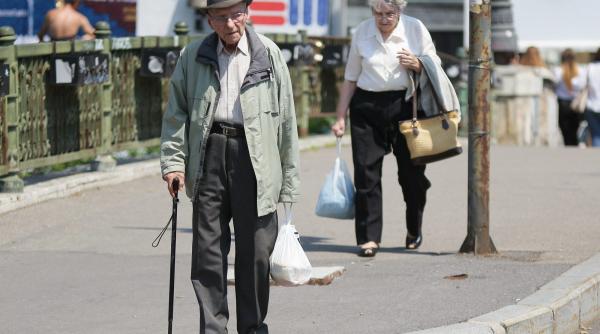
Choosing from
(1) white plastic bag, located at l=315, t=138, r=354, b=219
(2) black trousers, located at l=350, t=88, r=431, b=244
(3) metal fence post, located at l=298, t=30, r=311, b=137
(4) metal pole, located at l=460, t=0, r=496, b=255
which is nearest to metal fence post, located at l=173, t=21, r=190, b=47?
(3) metal fence post, located at l=298, t=30, r=311, b=137

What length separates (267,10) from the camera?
63.9 ft

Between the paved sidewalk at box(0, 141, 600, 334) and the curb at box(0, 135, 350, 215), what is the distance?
0.05 m

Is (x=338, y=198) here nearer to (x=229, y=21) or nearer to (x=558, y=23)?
(x=229, y=21)

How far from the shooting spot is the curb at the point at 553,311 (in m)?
7.24

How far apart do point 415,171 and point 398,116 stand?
16.1 inches

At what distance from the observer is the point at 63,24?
1554 centimetres

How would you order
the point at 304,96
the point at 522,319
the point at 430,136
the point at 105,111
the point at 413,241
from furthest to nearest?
1. the point at 304,96
2. the point at 105,111
3. the point at 413,241
4. the point at 430,136
5. the point at 522,319

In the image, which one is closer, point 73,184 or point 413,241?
point 413,241

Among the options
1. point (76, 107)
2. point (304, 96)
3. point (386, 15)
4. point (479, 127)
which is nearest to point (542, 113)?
point (304, 96)

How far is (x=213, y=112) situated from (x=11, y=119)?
4859 millimetres

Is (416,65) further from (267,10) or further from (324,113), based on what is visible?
(267,10)

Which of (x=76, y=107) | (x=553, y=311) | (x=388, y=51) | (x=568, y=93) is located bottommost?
(x=553, y=311)

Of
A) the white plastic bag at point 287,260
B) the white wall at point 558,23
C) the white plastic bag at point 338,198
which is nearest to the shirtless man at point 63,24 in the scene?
the white plastic bag at point 338,198

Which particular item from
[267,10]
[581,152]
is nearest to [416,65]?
[581,152]
